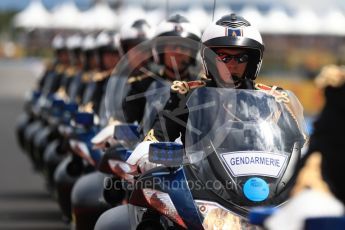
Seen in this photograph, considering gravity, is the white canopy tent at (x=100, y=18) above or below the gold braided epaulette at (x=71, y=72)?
below

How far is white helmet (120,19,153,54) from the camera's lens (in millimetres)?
11609

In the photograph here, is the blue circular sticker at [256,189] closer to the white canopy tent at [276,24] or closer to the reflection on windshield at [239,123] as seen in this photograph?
the reflection on windshield at [239,123]

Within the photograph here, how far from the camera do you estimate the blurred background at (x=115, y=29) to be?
16109 millimetres

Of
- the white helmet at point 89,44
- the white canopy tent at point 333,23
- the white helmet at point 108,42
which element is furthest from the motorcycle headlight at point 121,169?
the white canopy tent at point 333,23

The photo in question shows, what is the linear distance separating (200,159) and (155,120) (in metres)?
1.02

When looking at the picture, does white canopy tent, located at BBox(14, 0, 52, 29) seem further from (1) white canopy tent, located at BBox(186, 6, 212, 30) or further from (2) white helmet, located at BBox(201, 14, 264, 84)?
(2) white helmet, located at BBox(201, 14, 264, 84)

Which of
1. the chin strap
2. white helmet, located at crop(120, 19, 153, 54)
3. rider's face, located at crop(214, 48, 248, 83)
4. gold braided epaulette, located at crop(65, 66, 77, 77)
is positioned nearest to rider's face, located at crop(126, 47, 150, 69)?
rider's face, located at crop(214, 48, 248, 83)

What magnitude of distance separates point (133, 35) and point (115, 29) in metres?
25.1

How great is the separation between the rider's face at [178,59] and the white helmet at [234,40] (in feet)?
6.48

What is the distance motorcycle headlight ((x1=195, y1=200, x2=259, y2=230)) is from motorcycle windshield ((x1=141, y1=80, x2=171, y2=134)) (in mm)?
1709

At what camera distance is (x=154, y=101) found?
8.39m

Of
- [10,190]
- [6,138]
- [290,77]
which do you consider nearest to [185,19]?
[10,190]

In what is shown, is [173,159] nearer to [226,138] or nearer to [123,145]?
[226,138]

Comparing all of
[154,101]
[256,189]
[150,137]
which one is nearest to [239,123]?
[256,189]
